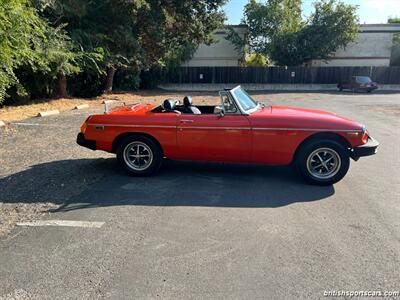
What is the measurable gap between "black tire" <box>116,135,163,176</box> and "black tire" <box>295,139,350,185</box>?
2407 mm

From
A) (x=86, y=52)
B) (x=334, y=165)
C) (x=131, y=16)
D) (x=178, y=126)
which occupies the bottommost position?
(x=334, y=165)

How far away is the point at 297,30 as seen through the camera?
34906 millimetres

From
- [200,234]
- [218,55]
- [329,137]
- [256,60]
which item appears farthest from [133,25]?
[256,60]

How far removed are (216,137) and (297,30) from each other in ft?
109

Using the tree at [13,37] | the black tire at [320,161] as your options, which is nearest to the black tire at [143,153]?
the black tire at [320,161]

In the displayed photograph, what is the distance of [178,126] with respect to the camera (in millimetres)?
5762

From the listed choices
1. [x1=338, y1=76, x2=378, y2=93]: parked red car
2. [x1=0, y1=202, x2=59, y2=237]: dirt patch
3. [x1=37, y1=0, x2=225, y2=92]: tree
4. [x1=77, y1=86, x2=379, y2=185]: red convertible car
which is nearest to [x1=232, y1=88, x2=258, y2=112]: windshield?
[x1=77, y1=86, x2=379, y2=185]: red convertible car

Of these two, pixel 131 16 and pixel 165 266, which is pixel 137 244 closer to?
pixel 165 266

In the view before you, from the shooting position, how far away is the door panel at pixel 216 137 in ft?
18.4

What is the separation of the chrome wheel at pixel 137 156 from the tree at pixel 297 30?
31794 mm

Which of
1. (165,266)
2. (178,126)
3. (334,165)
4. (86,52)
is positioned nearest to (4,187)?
(178,126)

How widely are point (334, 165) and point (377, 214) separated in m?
1.20

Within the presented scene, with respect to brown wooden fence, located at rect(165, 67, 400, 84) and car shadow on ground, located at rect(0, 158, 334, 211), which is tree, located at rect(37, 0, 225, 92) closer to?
brown wooden fence, located at rect(165, 67, 400, 84)

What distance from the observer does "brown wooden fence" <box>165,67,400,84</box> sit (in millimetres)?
33250
